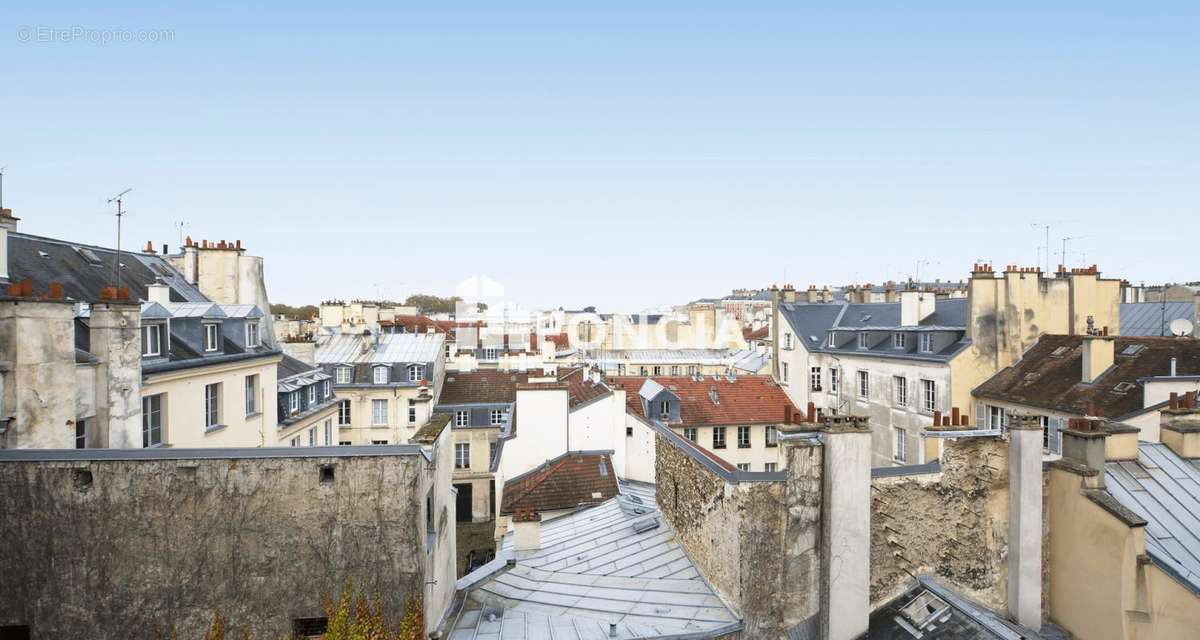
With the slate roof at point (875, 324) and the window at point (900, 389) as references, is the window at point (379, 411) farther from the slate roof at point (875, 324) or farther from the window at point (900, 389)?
the window at point (900, 389)

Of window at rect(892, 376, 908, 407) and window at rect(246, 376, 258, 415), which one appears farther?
window at rect(892, 376, 908, 407)

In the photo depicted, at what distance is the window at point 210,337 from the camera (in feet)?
55.2

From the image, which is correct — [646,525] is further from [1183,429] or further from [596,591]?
[1183,429]

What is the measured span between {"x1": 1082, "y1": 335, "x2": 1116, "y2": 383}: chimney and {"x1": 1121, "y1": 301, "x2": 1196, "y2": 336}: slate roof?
547 inches

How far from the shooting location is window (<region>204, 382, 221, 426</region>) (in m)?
16.5

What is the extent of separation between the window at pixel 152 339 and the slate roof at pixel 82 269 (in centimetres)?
82

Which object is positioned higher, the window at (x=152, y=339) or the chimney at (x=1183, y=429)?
the window at (x=152, y=339)

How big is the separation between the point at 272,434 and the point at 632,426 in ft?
33.7

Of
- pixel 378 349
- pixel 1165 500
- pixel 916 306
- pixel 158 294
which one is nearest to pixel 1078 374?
pixel 916 306

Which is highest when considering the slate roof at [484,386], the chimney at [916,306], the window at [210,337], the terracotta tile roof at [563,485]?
the chimney at [916,306]

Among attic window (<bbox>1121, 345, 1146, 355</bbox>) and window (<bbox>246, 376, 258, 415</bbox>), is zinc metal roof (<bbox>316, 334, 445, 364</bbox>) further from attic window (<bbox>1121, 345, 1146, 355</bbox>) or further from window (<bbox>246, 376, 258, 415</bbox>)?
attic window (<bbox>1121, 345, 1146, 355</bbox>)

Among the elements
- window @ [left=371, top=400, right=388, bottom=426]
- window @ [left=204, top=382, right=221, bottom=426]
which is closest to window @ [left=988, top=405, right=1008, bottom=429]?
window @ [left=204, top=382, right=221, bottom=426]

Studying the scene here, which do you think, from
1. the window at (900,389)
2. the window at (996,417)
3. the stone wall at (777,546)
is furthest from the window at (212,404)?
the window at (900,389)

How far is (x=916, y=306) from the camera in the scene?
29.2 metres
